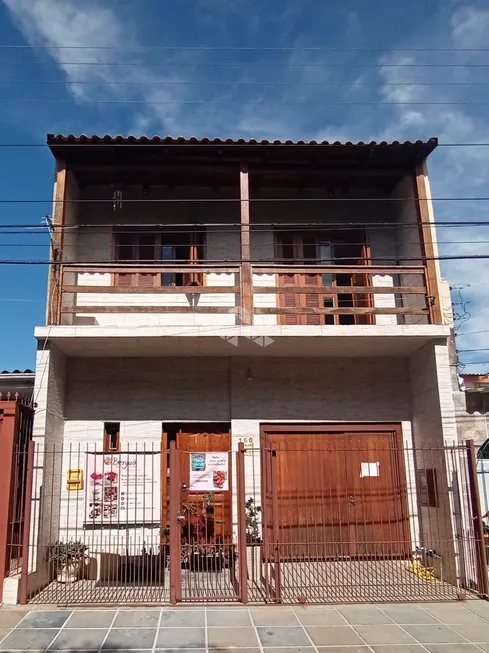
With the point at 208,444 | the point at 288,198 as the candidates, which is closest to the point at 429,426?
the point at 208,444

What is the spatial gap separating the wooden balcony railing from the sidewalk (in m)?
4.29

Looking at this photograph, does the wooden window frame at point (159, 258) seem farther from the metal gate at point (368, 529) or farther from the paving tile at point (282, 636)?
the paving tile at point (282, 636)

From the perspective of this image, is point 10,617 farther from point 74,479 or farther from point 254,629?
point 254,629

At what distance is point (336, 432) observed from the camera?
998 cm

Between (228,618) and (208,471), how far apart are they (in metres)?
2.53

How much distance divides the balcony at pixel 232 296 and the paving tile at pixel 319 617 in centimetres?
426

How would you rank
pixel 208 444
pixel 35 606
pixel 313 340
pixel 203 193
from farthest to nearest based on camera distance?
pixel 203 193
pixel 208 444
pixel 313 340
pixel 35 606

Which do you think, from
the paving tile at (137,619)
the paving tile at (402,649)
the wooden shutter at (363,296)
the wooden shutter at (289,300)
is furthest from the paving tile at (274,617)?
the wooden shutter at (363,296)

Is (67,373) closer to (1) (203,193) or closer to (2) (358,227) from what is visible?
(1) (203,193)

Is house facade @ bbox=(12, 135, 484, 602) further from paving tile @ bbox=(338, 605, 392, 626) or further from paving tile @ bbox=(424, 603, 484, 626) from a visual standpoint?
paving tile @ bbox=(338, 605, 392, 626)

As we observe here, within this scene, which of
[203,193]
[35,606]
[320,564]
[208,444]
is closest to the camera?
[35,606]

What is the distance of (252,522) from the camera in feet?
29.3

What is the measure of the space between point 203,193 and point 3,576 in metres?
7.44

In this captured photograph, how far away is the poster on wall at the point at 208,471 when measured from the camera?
8641mm
